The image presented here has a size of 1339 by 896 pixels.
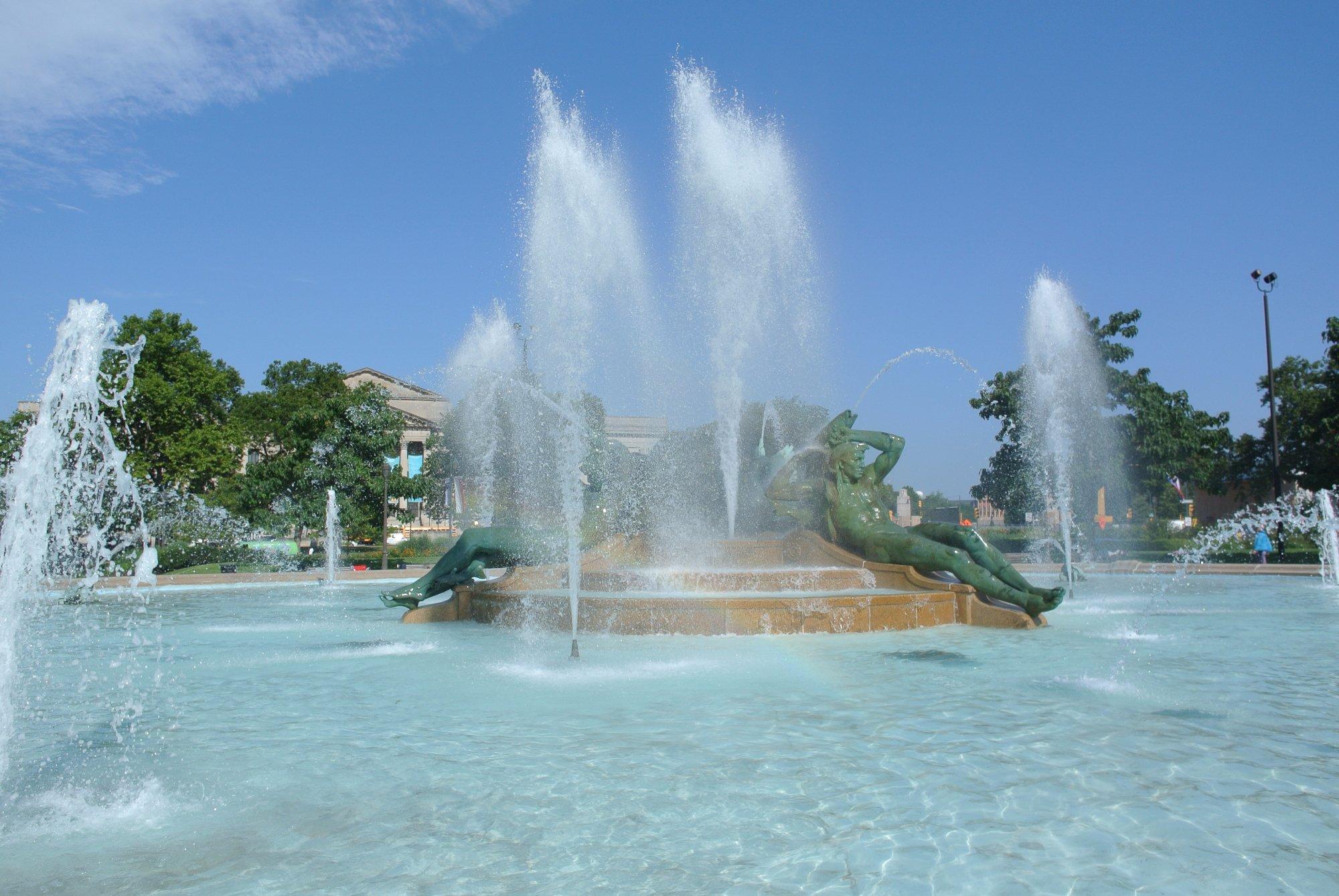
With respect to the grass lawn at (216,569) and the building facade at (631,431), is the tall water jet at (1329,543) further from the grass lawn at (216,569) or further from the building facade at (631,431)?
the building facade at (631,431)

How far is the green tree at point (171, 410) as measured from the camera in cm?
3653

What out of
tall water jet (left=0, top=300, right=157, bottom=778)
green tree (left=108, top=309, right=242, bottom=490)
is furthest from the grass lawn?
tall water jet (left=0, top=300, right=157, bottom=778)

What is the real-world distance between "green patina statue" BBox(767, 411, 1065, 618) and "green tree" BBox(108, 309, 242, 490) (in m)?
30.0

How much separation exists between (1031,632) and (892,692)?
4.75 m

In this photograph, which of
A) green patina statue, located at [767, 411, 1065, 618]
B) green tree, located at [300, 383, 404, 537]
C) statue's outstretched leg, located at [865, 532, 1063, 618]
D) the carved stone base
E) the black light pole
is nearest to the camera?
the carved stone base

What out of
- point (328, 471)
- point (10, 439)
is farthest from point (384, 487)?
point (10, 439)

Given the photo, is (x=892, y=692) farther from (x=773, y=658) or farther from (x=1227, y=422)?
(x=1227, y=422)

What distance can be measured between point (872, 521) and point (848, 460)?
2.86ft

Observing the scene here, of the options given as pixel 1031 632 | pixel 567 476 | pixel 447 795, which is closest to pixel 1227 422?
pixel 1031 632

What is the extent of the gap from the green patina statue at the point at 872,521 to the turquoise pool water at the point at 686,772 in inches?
83.4

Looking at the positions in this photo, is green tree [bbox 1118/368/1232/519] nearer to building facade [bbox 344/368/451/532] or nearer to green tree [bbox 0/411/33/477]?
green tree [bbox 0/411/33/477]

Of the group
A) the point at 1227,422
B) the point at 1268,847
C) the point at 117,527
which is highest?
the point at 1227,422

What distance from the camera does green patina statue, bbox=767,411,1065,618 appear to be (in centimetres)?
1187

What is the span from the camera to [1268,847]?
161 inches
